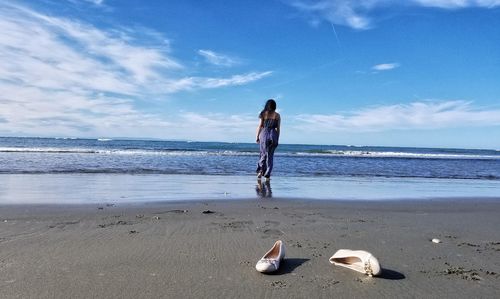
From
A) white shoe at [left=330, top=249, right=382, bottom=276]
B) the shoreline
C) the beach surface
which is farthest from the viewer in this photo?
the shoreline

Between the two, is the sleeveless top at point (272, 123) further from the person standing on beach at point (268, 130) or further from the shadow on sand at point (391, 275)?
the shadow on sand at point (391, 275)

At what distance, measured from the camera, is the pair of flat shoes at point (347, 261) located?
264 centimetres

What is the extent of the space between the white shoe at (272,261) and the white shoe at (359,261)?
387 mm

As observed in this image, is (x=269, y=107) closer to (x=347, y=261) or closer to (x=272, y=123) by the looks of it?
(x=272, y=123)

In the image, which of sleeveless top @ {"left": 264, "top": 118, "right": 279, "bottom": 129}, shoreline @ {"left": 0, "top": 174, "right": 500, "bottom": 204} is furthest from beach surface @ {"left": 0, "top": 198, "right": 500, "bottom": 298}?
sleeveless top @ {"left": 264, "top": 118, "right": 279, "bottom": 129}

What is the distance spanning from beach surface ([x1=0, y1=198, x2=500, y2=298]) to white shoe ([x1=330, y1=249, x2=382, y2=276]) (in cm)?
6

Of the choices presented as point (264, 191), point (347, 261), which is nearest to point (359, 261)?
point (347, 261)

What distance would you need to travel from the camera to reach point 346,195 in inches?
309

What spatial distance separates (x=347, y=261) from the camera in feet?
9.36

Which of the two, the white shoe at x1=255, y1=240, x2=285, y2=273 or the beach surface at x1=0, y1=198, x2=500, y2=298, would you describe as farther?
the white shoe at x1=255, y1=240, x2=285, y2=273

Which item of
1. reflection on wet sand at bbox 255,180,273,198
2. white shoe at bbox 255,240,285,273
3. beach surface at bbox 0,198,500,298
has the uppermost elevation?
white shoe at bbox 255,240,285,273

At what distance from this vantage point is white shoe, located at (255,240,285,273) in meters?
2.65

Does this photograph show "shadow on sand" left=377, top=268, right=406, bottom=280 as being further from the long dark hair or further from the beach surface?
the long dark hair

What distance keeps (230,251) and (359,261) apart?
1.03 m
